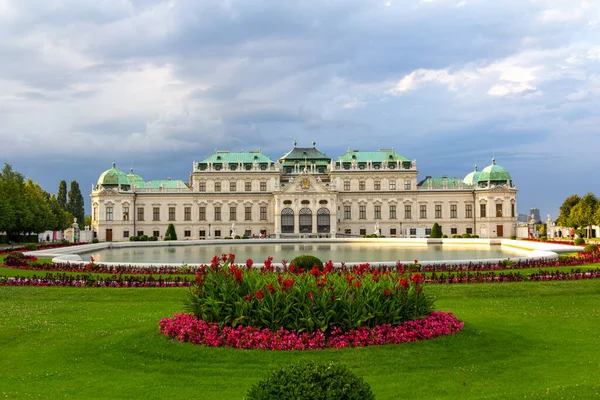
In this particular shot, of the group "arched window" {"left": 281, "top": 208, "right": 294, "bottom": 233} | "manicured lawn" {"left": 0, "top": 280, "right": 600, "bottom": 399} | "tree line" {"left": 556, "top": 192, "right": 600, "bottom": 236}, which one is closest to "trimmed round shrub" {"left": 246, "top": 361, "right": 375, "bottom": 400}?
"manicured lawn" {"left": 0, "top": 280, "right": 600, "bottom": 399}

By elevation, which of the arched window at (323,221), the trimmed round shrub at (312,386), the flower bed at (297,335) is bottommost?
the flower bed at (297,335)

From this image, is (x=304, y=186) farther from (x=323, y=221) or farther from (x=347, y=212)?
(x=347, y=212)

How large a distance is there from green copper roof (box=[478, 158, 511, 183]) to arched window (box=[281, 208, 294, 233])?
30.1m

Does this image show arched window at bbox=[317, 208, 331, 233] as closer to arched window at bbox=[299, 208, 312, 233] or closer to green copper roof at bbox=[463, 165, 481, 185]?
arched window at bbox=[299, 208, 312, 233]

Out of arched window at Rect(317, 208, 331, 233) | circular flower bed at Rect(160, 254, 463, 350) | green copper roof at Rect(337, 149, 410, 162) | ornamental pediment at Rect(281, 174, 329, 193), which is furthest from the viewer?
green copper roof at Rect(337, 149, 410, 162)

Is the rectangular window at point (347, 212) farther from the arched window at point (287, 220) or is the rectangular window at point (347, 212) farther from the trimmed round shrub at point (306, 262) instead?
the trimmed round shrub at point (306, 262)

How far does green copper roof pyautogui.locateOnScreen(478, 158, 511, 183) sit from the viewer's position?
8256 centimetres

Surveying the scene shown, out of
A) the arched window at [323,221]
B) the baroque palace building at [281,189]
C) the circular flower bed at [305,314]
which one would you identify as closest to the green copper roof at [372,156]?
the baroque palace building at [281,189]

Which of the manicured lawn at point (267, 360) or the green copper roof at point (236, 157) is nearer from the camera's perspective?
the manicured lawn at point (267, 360)

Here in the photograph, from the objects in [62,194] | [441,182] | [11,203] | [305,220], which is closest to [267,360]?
[11,203]

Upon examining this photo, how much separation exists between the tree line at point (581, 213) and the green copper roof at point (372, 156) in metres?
24.7

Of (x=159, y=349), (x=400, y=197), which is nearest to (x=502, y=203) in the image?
(x=400, y=197)

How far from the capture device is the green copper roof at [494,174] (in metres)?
82.6

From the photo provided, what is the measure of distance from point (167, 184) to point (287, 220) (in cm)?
2019
